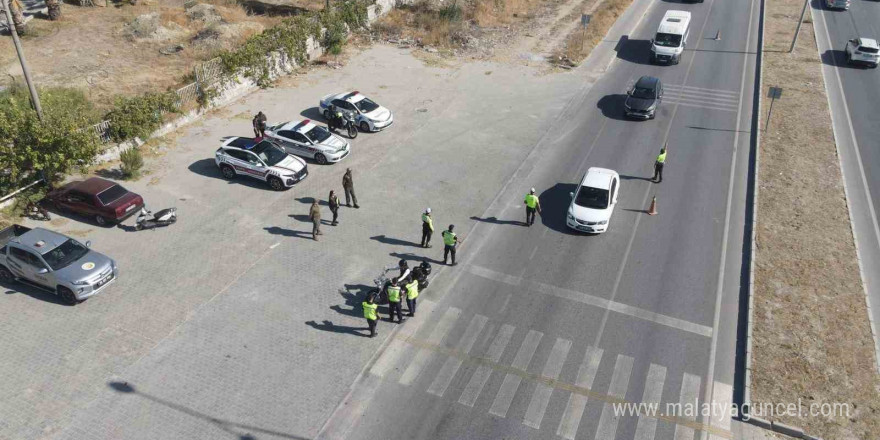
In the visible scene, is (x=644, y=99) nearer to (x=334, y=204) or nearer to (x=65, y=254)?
(x=334, y=204)

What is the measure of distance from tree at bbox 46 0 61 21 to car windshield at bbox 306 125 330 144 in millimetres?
25811

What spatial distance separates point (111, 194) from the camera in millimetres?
22172

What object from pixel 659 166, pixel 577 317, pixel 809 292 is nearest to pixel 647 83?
pixel 659 166

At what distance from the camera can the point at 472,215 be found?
77.1 ft

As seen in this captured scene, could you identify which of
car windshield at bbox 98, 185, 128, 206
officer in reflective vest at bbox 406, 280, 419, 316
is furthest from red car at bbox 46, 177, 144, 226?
officer in reflective vest at bbox 406, 280, 419, 316

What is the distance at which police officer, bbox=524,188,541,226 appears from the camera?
72.3 feet

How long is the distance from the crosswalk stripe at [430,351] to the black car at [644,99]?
60.8 ft

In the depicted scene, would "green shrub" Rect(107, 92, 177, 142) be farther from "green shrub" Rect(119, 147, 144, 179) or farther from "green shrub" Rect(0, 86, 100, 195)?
"green shrub" Rect(0, 86, 100, 195)

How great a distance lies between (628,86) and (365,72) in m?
16.6

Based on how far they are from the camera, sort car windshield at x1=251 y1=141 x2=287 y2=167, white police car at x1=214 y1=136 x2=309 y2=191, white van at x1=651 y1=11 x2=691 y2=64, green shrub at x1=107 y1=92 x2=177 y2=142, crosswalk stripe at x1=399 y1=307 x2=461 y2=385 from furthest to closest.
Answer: white van at x1=651 y1=11 x2=691 y2=64 < green shrub at x1=107 y1=92 x2=177 y2=142 < car windshield at x1=251 y1=141 x2=287 y2=167 < white police car at x1=214 y1=136 x2=309 y2=191 < crosswalk stripe at x1=399 y1=307 x2=461 y2=385

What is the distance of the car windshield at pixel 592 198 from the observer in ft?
73.4

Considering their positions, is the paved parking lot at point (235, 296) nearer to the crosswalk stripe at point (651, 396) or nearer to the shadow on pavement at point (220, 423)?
the shadow on pavement at point (220, 423)

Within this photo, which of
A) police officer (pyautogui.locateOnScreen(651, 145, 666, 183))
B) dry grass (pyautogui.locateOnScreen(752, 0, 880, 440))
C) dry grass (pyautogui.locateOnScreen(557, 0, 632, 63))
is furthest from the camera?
dry grass (pyautogui.locateOnScreen(557, 0, 632, 63))

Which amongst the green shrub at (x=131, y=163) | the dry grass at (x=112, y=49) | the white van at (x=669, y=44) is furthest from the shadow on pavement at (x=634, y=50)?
the green shrub at (x=131, y=163)
